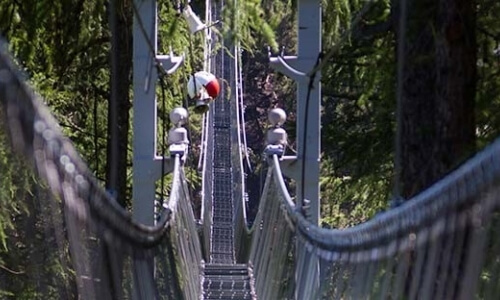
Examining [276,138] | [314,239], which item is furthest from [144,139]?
[314,239]

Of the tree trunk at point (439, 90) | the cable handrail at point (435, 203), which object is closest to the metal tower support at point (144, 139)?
the tree trunk at point (439, 90)

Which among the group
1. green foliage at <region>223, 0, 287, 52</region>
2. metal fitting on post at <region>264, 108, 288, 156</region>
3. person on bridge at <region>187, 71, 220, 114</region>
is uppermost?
green foliage at <region>223, 0, 287, 52</region>

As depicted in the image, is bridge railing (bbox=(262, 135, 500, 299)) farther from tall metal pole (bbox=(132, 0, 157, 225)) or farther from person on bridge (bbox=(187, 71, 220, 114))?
person on bridge (bbox=(187, 71, 220, 114))

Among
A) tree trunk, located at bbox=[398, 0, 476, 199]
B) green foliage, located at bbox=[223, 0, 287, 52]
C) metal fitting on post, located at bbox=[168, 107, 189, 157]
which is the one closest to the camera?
green foliage, located at bbox=[223, 0, 287, 52]

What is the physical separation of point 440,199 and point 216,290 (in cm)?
548

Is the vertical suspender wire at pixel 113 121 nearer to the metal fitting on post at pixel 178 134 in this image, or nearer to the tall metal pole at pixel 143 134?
the tall metal pole at pixel 143 134

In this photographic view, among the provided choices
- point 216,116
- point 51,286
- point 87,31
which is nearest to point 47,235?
point 51,286

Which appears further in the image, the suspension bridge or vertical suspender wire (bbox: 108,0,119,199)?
vertical suspender wire (bbox: 108,0,119,199)

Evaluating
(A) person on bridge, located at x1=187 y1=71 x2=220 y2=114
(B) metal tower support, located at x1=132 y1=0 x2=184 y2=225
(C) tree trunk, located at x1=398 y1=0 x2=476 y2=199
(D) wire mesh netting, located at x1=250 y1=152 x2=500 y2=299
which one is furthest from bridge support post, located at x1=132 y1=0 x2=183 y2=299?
(D) wire mesh netting, located at x1=250 y1=152 x2=500 y2=299

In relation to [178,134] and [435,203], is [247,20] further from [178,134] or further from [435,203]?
[178,134]

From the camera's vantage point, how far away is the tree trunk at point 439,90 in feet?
12.5

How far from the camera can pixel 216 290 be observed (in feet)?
23.5

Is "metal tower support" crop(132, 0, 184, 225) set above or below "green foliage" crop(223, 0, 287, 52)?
below

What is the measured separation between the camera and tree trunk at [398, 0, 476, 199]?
12.5 feet
